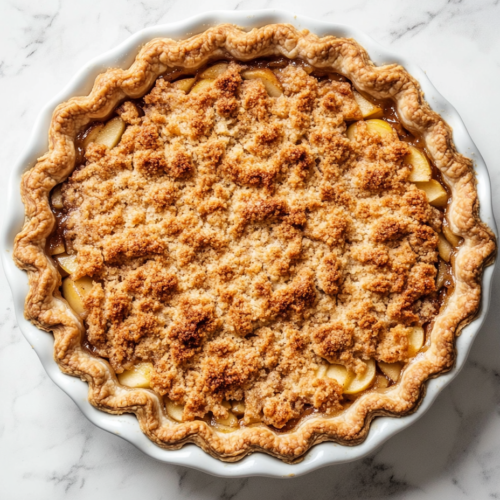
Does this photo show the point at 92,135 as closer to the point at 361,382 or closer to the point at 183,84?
the point at 183,84

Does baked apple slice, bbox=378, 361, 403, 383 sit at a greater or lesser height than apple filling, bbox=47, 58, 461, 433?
lesser

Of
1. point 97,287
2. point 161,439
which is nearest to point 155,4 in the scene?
point 97,287

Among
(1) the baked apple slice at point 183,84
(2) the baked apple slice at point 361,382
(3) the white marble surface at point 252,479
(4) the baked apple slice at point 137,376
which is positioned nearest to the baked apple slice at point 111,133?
(1) the baked apple slice at point 183,84

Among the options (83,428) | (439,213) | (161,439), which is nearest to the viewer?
(161,439)

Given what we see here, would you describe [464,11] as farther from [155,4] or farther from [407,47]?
[155,4]

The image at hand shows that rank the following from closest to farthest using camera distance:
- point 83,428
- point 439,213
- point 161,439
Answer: point 161,439 < point 439,213 < point 83,428

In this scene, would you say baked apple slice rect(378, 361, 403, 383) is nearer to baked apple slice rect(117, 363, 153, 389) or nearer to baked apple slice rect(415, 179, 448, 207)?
baked apple slice rect(415, 179, 448, 207)

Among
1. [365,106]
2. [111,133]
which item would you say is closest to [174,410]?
[111,133]

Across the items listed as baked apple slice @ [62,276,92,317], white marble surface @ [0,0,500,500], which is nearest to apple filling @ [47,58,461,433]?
baked apple slice @ [62,276,92,317]
